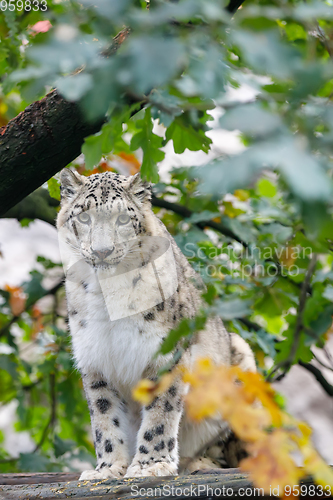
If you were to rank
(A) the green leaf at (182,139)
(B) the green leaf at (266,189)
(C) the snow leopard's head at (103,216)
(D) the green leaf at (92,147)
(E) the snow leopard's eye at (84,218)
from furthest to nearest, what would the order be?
(B) the green leaf at (266,189), (E) the snow leopard's eye at (84,218), (C) the snow leopard's head at (103,216), (A) the green leaf at (182,139), (D) the green leaf at (92,147)

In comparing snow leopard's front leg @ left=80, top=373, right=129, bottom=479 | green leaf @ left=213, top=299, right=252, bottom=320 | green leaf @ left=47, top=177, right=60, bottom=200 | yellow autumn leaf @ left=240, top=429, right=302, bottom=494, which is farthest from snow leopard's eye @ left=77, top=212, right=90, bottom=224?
yellow autumn leaf @ left=240, top=429, right=302, bottom=494

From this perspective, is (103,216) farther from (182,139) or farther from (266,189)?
(266,189)

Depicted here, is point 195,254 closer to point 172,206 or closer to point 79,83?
point 172,206

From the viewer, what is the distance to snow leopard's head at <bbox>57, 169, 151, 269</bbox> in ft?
11.3

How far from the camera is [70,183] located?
3.79 m

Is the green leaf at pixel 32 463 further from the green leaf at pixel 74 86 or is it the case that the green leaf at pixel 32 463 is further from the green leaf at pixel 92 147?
the green leaf at pixel 74 86

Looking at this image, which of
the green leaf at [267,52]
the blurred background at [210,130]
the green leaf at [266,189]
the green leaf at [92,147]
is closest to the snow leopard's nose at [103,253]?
the blurred background at [210,130]

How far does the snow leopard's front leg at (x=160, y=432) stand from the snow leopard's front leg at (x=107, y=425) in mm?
168

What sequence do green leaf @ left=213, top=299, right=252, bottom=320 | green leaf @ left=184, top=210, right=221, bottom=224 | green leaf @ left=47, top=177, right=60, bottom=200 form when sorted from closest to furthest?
green leaf @ left=213, top=299, right=252, bottom=320, green leaf @ left=47, top=177, right=60, bottom=200, green leaf @ left=184, top=210, right=221, bottom=224

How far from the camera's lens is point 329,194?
1085 mm

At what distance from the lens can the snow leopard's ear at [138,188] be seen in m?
3.82

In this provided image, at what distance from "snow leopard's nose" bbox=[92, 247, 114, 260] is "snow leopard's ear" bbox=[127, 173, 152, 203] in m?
0.62

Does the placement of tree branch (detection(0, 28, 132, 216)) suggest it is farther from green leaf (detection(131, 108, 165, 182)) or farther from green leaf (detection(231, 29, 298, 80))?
green leaf (detection(231, 29, 298, 80))

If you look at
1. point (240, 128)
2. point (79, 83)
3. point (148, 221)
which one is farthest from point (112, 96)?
point (148, 221)
